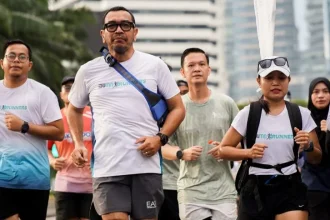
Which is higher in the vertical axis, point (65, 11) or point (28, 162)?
point (65, 11)

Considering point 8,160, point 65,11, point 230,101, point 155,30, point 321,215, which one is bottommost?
point 321,215

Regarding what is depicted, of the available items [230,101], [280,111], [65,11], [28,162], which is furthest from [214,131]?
[65,11]

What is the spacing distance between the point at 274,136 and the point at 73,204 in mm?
3845

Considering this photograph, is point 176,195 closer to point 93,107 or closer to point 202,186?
point 202,186

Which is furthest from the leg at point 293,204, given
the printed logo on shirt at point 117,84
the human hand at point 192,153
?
the printed logo on shirt at point 117,84

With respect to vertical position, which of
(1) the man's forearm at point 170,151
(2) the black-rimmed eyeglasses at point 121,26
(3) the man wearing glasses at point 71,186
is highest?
(2) the black-rimmed eyeglasses at point 121,26

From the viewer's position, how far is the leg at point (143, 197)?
274 inches

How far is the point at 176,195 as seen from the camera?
9820mm

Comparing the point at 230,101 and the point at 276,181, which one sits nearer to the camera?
the point at 276,181

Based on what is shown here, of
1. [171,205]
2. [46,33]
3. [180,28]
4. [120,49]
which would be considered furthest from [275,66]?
[180,28]

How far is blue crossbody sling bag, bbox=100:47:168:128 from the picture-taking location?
280 inches

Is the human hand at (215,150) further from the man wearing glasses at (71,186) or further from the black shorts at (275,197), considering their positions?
the man wearing glasses at (71,186)

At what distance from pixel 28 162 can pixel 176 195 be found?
7.11 ft

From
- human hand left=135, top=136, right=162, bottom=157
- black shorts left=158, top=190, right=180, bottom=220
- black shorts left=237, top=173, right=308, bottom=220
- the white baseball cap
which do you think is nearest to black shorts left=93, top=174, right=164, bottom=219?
human hand left=135, top=136, right=162, bottom=157
